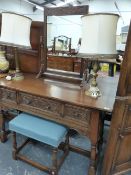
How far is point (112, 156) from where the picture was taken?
1.42 meters

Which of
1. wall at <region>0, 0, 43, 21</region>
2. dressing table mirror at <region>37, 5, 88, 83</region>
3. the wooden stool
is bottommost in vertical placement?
the wooden stool

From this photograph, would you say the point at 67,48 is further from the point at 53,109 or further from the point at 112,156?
the point at 112,156

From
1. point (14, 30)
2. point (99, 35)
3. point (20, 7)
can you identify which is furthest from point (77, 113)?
point (20, 7)

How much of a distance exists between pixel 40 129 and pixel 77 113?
382mm

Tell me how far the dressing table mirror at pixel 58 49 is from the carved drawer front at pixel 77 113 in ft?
1.59

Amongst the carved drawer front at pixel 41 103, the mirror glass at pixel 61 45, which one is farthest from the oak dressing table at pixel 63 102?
the mirror glass at pixel 61 45

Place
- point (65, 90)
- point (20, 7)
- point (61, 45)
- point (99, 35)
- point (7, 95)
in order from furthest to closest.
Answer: point (20, 7)
point (61, 45)
point (7, 95)
point (65, 90)
point (99, 35)

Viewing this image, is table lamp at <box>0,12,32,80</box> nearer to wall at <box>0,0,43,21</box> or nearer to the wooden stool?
the wooden stool

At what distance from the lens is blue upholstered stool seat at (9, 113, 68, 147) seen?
4.77 ft

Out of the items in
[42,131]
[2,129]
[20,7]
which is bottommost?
[2,129]

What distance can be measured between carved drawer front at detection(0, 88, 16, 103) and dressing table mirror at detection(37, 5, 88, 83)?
0.41 metres

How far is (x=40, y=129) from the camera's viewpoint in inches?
59.9

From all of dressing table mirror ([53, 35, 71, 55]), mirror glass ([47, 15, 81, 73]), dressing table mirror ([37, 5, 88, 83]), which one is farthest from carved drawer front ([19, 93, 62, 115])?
dressing table mirror ([53, 35, 71, 55])

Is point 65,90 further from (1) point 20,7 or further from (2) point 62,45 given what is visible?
(1) point 20,7
